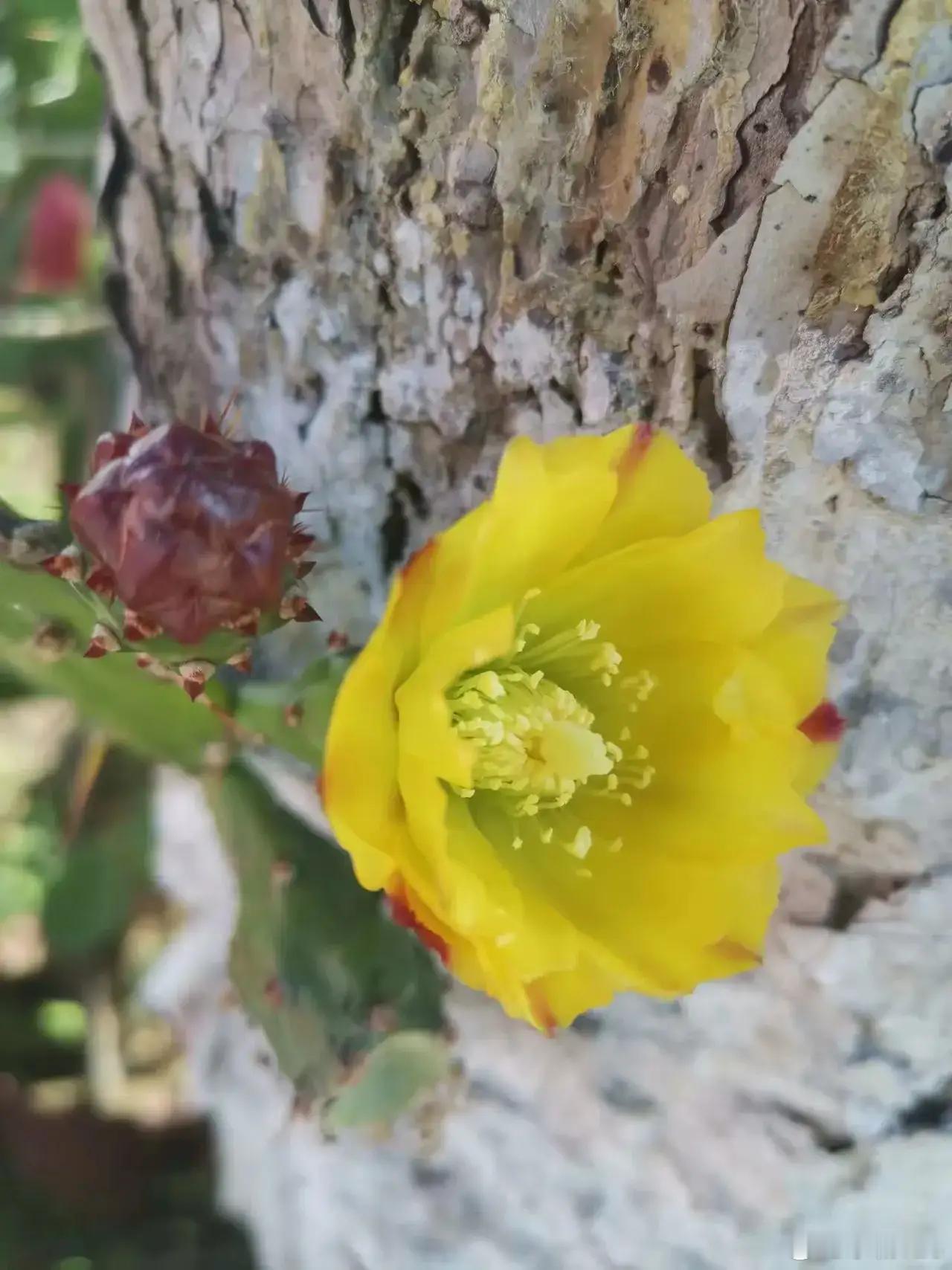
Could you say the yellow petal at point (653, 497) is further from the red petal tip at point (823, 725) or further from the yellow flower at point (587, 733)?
the red petal tip at point (823, 725)

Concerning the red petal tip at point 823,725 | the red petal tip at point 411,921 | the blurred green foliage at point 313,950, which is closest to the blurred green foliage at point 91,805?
the blurred green foliage at point 313,950

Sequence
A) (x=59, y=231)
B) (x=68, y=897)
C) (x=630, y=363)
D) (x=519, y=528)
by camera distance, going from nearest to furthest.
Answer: (x=519, y=528), (x=630, y=363), (x=59, y=231), (x=68, y=897)

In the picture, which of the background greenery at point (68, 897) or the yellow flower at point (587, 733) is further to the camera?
the background greenery at point (68, 897)

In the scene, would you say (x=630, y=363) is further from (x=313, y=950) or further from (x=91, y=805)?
(x=91, y=805)

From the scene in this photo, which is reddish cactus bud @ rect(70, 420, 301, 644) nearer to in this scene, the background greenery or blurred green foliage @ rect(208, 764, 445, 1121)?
blurred green foliage @ rect(208, 764, 445, 1121)

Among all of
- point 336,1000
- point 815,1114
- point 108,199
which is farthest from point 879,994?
point 108,199

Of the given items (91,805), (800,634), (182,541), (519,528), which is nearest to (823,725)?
(800,634)
